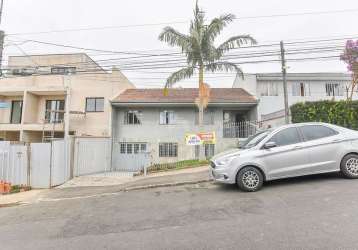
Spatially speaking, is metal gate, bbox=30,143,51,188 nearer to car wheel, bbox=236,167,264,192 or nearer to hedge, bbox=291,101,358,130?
car wheel, bbox=236,167,264,192

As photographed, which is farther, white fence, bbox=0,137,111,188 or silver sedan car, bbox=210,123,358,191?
white fence, bbox=0,137,111,188

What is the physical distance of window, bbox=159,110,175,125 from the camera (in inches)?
822

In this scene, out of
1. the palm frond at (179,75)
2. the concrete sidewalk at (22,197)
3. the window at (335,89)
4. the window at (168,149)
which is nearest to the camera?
the concrete sidewalk at (22,197)

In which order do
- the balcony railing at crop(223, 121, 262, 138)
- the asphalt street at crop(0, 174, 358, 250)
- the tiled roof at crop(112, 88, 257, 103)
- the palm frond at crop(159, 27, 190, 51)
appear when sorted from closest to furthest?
the asphalt street at crop(0, 174, 358, 250) → the palm frond at crop(159, 27, 190, 51) → the balcony railing at crop(223, 121, 262, 138) → the tiled roof at crop(112, 88, 257, 103)

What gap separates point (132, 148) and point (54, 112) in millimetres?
7096

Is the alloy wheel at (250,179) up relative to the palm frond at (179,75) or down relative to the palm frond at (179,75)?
down

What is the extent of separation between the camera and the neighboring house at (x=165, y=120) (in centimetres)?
1988

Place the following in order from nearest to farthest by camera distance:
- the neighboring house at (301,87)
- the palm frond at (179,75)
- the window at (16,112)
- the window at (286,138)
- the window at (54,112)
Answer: the window at (286,138), the palm frond at (179,75), the window at (54,112), the neighboring house at (301,87), the window at (16,112)

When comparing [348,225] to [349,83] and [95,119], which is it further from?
[349,83]

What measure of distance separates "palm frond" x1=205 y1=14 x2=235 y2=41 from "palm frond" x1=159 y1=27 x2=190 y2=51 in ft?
3.92

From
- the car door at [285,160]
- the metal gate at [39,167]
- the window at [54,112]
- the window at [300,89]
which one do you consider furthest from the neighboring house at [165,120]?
the car door at [285,160]

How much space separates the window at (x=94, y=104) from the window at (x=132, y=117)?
2056 millimetres

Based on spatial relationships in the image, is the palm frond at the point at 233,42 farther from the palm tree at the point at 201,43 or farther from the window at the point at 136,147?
the window at the point at 136,147

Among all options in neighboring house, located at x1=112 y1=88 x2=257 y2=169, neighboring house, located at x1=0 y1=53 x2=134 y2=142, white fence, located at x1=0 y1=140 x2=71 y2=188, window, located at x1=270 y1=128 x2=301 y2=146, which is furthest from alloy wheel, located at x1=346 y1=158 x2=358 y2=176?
neighboring house, located at x1=0 y1=53 x2=134 y2=142
